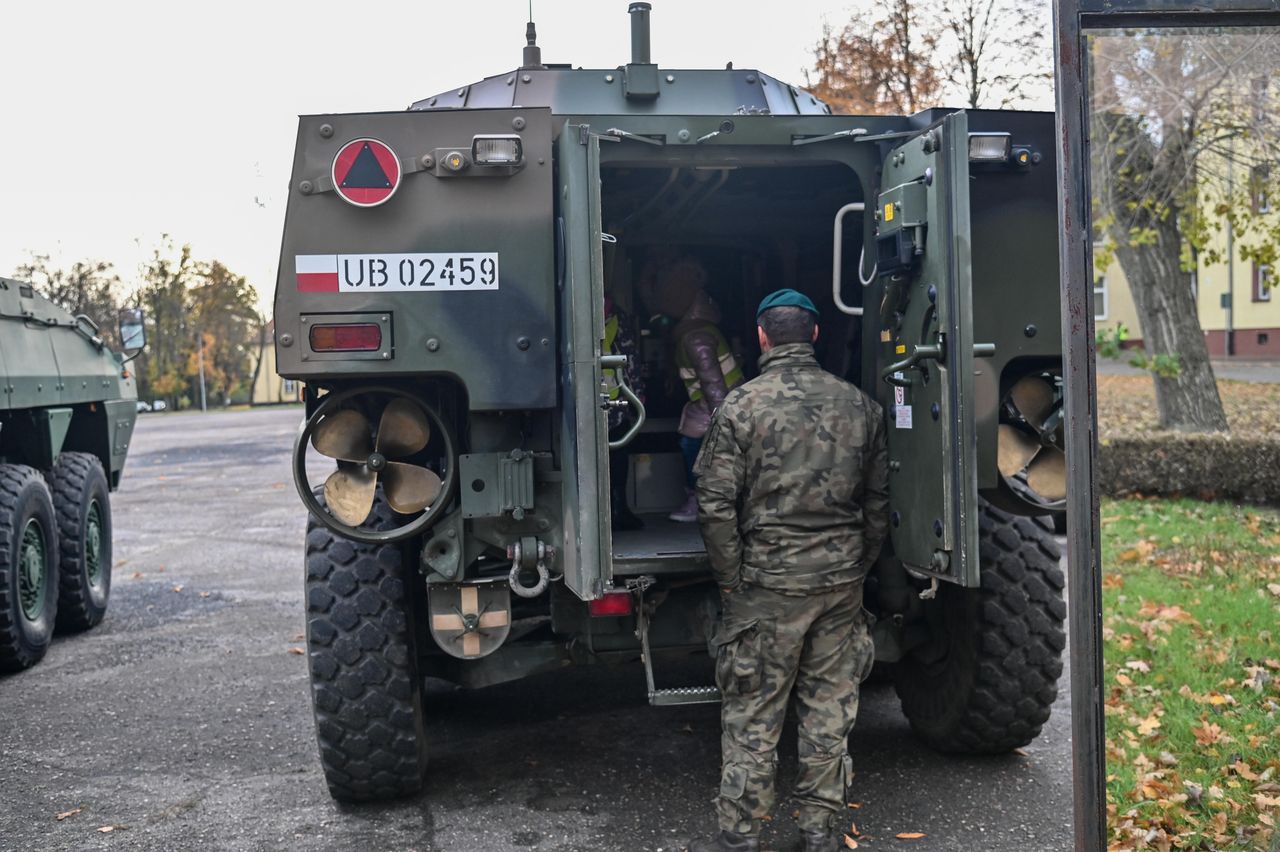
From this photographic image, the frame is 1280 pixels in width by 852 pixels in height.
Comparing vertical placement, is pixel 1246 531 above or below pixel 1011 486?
below

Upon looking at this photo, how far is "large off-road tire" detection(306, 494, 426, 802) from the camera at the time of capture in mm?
4387

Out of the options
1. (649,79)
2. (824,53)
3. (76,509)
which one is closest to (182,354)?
(824,53)

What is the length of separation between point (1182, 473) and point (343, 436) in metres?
8.65

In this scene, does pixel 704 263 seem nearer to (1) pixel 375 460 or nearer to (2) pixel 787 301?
(2) pixel 787 301

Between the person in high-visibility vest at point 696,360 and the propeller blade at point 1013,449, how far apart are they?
1190 millimetres

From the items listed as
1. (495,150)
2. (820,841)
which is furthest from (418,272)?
(820,841)

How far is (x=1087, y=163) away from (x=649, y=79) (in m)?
2.59

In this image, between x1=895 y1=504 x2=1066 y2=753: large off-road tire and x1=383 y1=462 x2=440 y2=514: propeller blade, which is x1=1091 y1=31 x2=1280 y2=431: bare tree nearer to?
x1=895 y1=504 x2=1066 y2=753: large off-road tire

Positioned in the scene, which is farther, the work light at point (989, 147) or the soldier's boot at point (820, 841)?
the work light at point (989, 147)

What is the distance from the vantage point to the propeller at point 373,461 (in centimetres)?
423

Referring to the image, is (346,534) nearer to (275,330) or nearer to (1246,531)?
(275,330)

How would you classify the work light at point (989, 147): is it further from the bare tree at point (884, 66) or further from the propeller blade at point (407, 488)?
the bare tree at point (884, 66)

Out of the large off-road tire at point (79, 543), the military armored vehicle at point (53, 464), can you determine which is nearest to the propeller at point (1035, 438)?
the military armored vehicle at point (53, 464)

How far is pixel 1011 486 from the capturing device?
14.8 ft
